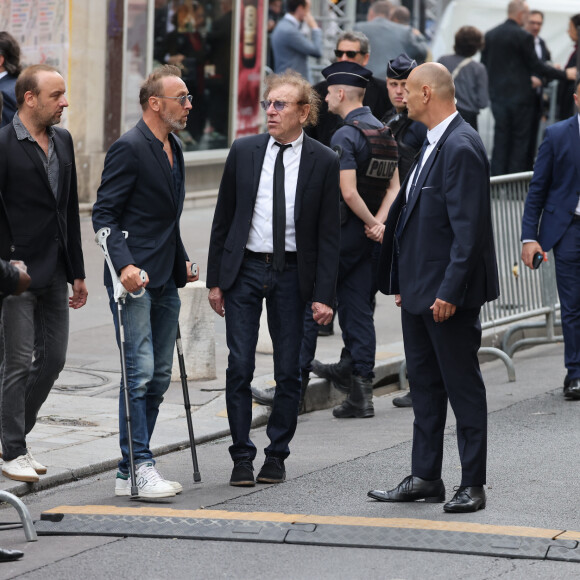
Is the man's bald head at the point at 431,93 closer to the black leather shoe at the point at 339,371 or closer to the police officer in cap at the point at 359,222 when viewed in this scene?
the police officer in cap at the point at 359,222

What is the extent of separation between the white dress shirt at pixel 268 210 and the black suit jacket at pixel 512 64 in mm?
11019

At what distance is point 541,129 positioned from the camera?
1947 cm

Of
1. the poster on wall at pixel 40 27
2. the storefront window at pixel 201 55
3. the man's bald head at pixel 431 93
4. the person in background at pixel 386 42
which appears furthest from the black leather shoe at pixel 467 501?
the storefront window at pixel 201 55

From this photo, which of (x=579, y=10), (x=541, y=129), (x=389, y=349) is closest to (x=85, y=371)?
(x=389, y=349)

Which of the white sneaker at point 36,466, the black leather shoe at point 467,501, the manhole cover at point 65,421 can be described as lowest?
the manhole cover at point 65,421

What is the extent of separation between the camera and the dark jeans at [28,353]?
689 cm

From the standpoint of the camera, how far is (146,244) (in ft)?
22.1

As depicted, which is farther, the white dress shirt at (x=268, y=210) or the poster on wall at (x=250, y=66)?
the poster on wall at (x=250, y=66)

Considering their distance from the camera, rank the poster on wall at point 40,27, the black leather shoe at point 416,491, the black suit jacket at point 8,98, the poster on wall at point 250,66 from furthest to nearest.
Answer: the poster on wall at point 250,66 → the poster on wall at point 40,27 → the black suit jacket at point 8,98 → the black leather shoe at point 416,491

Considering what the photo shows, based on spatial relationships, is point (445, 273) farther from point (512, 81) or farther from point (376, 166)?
point (512, 81)

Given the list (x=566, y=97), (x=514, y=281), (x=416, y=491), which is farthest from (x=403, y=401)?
(x=566, y=97)

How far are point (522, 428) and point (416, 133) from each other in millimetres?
2020

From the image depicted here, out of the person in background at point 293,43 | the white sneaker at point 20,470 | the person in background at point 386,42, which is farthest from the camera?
the person in background at point 293,43

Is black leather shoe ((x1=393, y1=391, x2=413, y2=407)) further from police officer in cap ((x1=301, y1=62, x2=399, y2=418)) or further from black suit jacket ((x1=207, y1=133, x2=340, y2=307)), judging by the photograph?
black suit jacket ((x1=207, y1=133, x2=340, y2=307))
